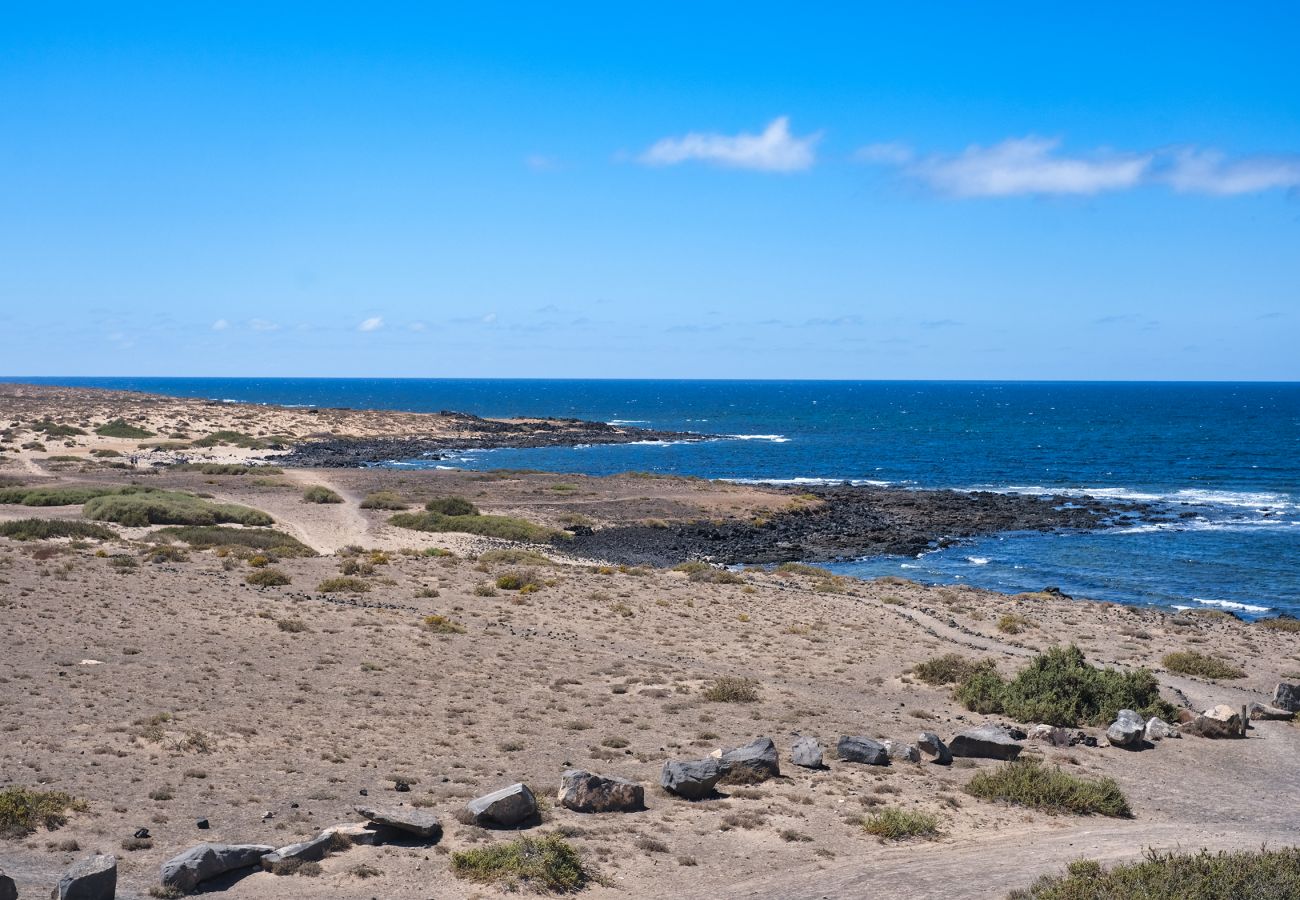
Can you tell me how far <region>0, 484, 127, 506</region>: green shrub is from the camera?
168 feet

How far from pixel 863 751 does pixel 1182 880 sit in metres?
6.48

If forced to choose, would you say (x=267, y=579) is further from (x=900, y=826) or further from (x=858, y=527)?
(x=858, y=527)

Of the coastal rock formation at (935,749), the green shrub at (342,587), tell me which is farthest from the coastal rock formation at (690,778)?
the green shrub at (342,587)

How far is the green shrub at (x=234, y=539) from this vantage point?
39.7 metres

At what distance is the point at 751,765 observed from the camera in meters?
16.5

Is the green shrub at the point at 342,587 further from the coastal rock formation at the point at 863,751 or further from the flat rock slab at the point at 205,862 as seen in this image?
the flat rock slab at the point at 205,862

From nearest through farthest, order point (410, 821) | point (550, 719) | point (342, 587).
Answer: point (410, 821)
point (550, 719)
point (342, 587)

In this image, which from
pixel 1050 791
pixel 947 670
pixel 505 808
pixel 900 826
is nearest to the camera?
pixel 505 808

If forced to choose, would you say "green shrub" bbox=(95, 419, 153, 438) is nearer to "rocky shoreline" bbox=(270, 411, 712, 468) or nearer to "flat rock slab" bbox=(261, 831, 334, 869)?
"rocky shoreline" bbox=(270, 411, 712, 468)

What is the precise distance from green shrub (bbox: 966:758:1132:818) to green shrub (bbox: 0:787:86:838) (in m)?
13.0

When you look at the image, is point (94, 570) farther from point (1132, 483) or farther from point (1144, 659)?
point (1132, 483)

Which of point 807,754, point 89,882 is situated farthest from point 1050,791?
point 89,882

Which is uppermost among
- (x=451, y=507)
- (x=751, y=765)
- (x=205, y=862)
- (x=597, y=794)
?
(x=205, y=862)

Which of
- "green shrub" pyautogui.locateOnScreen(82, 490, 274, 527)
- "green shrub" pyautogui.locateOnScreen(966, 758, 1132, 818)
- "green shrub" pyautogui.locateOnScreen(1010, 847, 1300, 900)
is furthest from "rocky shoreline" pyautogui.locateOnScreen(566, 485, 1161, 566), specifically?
"green shrub" pyautogui.locateOnScreen(1010, 847, 1300, 900)
